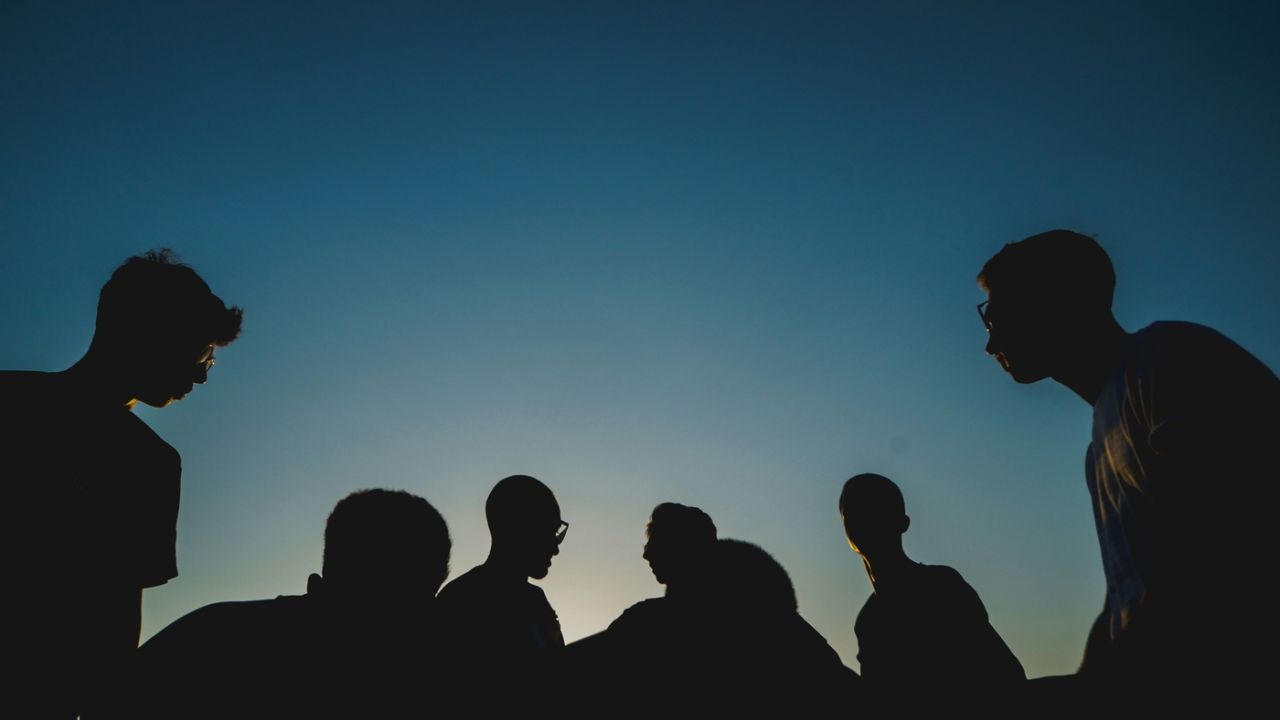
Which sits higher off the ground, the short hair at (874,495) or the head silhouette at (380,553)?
the short hair at (874,495)

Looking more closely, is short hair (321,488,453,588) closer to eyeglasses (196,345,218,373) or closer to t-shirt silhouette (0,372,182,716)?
t-shirt silhouette (0,372,182,716)

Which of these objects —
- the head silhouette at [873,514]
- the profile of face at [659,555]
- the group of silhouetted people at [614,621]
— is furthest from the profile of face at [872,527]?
the profile of face at [659,555]

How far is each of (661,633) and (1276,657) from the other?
1889 millimetres

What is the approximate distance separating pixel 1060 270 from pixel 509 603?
10.7 feet

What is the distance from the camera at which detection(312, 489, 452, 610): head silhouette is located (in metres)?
2.36

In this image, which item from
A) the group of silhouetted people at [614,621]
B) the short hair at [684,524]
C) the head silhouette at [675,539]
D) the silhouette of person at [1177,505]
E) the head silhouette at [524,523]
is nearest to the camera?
the silhouette of person at [1177,505]

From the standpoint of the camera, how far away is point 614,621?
2.65m

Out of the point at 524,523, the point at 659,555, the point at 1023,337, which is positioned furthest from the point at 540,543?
the point at 1023,337

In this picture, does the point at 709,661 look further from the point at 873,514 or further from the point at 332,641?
the point at 873,514

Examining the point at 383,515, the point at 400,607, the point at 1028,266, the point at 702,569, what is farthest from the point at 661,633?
the point at 1028,266

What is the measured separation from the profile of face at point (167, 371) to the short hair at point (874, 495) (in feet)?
13.3

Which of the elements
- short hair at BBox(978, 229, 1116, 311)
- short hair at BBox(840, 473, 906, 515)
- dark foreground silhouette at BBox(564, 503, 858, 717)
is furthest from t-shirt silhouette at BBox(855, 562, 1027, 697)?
short hair at BBox(978, 229, 1116, 311)

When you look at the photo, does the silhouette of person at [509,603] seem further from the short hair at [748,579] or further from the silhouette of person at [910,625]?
the silhouette of person at [910,625]

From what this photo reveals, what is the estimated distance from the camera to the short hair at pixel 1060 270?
7.54 feet
